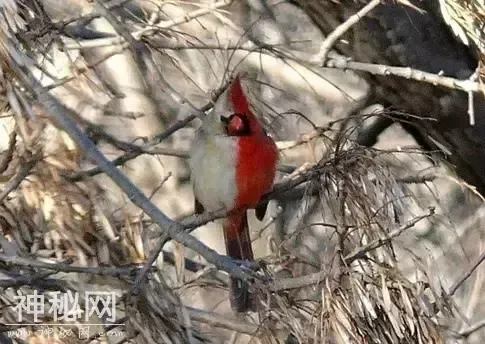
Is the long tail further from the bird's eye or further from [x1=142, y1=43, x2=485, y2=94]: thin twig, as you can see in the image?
[x1=142, y1=43, x2=485, y2=94]: thin twig

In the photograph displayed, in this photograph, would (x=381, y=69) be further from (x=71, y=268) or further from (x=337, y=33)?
(x=71, y=268)

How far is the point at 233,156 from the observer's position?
1.79m

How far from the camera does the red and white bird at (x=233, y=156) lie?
1.76 m

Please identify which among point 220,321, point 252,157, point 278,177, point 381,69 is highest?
point 381,69

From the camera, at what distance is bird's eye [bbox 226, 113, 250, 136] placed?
5.77 ft

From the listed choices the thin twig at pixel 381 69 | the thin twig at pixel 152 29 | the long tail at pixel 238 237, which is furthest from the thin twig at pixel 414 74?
the long tail at pixel 238 237

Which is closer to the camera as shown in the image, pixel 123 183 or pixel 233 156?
pixel 123 183

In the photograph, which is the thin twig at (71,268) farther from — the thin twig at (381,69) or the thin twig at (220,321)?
the thin twig at (381,69)

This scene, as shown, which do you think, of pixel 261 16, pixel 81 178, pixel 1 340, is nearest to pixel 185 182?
pixel 261 16

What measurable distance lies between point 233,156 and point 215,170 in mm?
60

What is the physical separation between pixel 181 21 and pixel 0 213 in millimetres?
742

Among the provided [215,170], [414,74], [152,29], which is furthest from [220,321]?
[414,74]

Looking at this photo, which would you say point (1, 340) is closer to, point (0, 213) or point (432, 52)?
point (0, 213)

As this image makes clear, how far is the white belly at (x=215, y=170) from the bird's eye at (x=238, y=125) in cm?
2
